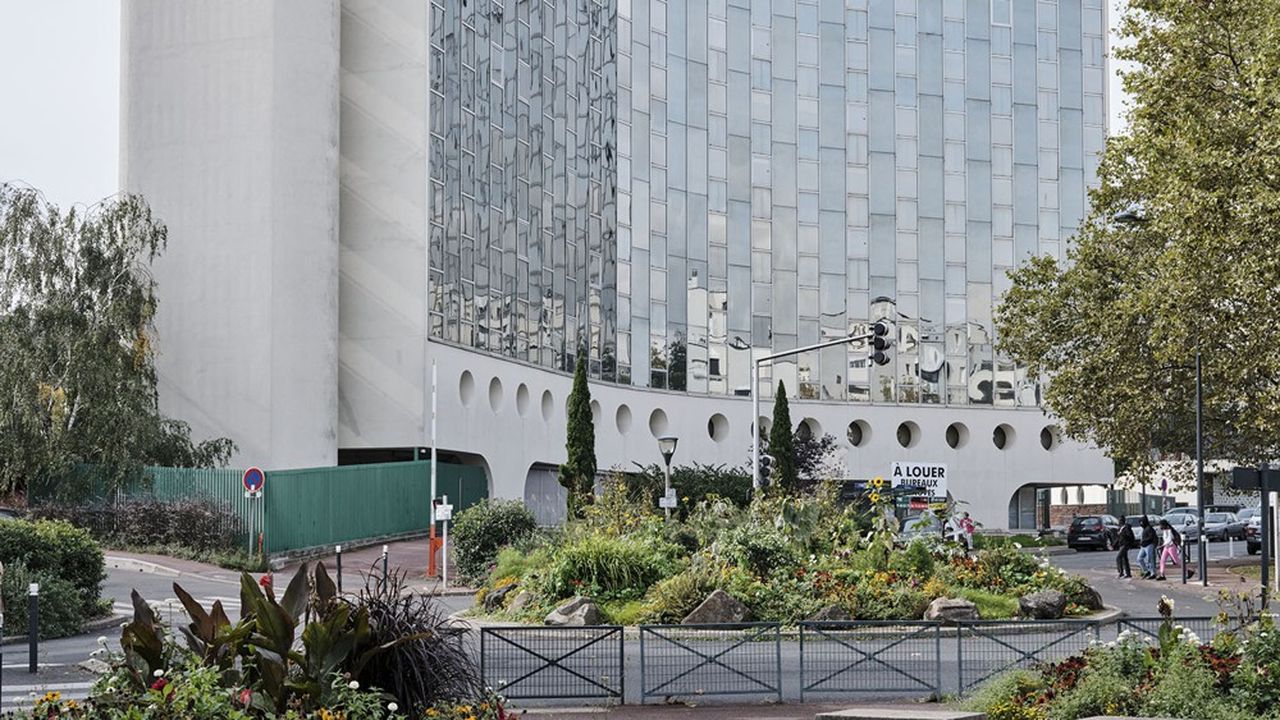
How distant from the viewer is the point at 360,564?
135 feet

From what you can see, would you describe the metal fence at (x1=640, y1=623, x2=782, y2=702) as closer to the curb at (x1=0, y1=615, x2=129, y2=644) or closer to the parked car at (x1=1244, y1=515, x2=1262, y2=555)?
the curb at (x1=0, y1=615, x2=129, y2=644)

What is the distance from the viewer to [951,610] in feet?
81.5

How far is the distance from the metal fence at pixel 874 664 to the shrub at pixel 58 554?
13.6 metres

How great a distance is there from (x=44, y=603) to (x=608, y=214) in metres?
41.9

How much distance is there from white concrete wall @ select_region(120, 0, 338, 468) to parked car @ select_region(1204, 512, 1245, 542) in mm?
35692

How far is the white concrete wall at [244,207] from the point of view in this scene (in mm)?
47125

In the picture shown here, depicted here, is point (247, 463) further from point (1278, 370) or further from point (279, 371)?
point (1278, 370)

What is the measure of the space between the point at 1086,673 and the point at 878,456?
5902 centimetres

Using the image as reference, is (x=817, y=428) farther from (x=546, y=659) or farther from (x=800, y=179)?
(x=546, y=659)

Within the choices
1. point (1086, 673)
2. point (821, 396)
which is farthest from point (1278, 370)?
point (821, 396)

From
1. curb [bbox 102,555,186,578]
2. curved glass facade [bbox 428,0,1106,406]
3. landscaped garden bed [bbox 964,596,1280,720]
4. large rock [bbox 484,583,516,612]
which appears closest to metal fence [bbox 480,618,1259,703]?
landscaped garden bed [bbox 964,596,1280,720]

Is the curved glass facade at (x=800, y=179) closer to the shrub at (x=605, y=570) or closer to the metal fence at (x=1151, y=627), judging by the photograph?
the shrub at (x=605, y=570)

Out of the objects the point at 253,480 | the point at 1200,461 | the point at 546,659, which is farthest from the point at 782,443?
the point at 546,659

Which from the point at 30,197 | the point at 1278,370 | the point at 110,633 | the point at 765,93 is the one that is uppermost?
the point at 765,93
